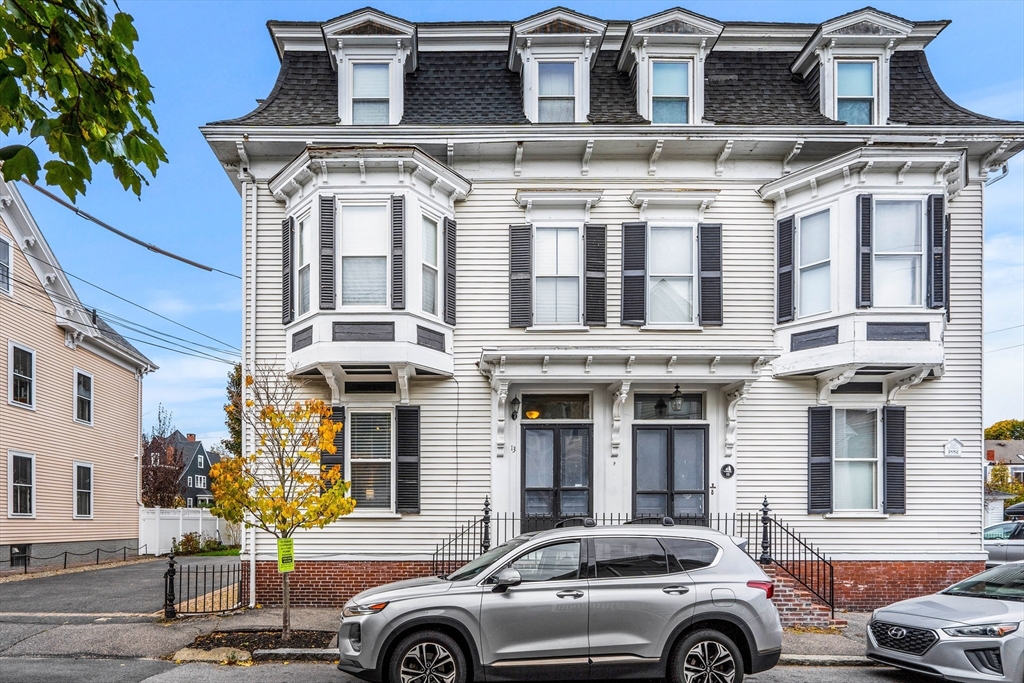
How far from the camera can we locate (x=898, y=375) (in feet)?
46.7

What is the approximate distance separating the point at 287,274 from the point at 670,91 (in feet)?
25.7

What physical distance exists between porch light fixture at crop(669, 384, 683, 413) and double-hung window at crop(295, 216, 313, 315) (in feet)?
21.7

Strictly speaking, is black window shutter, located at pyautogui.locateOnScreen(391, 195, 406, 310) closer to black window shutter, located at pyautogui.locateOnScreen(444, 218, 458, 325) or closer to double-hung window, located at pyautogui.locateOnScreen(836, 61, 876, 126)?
black window shutter, located at pyautogui.locateOnScreen(444, 218, 458, 325)

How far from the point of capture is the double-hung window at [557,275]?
48.6ft

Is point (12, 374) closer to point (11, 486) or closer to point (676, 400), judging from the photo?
point (11, 486)

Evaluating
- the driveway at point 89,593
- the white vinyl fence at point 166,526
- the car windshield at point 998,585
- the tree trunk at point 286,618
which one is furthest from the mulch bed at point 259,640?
the white vinyl fence at point 166,526

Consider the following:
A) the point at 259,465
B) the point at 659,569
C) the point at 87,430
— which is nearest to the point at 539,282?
the point at 259,465

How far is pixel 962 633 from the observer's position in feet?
28.5

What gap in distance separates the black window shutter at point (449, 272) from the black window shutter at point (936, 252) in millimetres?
8145

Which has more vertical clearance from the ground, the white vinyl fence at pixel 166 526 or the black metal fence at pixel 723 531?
the black metal fence at pixel 723 531

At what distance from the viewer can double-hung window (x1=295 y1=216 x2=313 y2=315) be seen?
1407 centimetres

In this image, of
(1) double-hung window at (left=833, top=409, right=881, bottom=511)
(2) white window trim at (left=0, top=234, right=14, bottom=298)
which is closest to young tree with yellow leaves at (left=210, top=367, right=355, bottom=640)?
(1) double-hung window at (left=833, top=409, right=881, bottom=511)

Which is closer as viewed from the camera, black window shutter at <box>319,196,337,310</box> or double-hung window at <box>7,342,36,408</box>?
black window shutter at <box>319,196,337,310</box>

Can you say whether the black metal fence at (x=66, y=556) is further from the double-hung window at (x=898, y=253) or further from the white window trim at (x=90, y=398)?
the double-hung window at (x=898, y=253)
